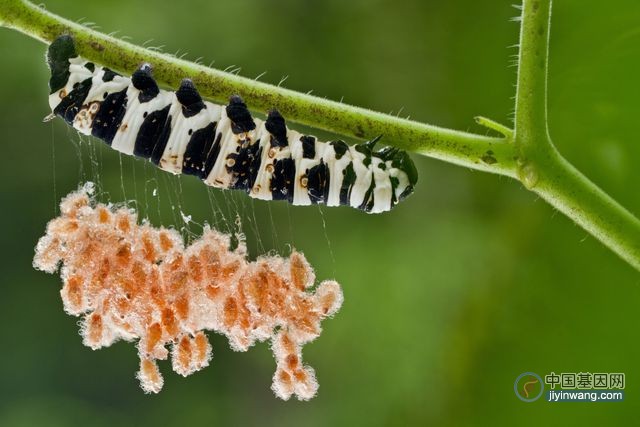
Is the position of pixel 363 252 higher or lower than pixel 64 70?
higher

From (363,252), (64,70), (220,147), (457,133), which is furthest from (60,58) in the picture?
(363,252)

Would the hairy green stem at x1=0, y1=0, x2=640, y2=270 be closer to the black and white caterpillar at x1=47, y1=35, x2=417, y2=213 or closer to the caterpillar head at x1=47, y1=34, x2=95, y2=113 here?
the caterpillar head at x1=47, y1=34, x2=95, y2=113

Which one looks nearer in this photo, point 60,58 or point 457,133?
point 457,133

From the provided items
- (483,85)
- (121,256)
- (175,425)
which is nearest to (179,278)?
(121,256)

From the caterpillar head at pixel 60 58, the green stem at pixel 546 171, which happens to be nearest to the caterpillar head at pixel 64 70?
the caterpillar head at pixel 60 58

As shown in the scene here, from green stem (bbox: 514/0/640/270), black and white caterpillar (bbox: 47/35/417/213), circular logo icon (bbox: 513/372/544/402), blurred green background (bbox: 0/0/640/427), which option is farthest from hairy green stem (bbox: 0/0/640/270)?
circular logo icon (bbox: 513/372/544/402)

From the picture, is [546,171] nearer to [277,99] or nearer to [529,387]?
[277,99]

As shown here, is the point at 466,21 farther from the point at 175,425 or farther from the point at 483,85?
the point at 175,425
